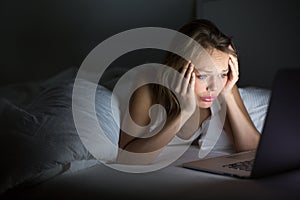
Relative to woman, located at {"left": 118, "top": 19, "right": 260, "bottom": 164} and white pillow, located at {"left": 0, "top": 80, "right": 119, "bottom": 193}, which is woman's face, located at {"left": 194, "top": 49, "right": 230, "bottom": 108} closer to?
woman, located at {"left": 118, "top": 19, "right": 260, "bottom": 164}

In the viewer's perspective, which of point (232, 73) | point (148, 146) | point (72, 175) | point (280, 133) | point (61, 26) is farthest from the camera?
point (61, 26)

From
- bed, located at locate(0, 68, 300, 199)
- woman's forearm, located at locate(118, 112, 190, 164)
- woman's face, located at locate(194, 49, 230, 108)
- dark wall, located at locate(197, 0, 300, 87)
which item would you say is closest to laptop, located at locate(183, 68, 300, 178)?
bed, located at locate(0, 68, 300, 199)

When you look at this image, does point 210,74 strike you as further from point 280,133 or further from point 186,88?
point 280,133

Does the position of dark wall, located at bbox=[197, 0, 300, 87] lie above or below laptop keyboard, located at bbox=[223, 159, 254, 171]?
above

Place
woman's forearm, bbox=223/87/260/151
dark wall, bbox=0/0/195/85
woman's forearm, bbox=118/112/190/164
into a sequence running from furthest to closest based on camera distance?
dark wall, bbox=0/0/195/85
woman's forearm, bbox=223/87/260/151
woman's forearm, bbox=118/112/190/164

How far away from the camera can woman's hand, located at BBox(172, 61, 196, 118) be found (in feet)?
4.35

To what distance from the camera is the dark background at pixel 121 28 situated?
75.3 inches

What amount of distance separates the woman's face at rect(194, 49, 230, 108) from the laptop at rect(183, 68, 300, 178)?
1.26 feet

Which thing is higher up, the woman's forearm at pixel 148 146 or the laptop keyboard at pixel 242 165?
the laptop keyboard at pixel 242 165

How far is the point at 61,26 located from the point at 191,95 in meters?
0.90

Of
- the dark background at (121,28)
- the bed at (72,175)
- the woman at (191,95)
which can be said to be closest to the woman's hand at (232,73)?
the woman at (191,95)

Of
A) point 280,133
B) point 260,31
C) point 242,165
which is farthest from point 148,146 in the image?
point 260,31

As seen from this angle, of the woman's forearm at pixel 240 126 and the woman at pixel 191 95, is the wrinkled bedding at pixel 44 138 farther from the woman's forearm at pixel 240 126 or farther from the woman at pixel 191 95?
the woman's forearm at pixel 240 126

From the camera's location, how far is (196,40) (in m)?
1.37
